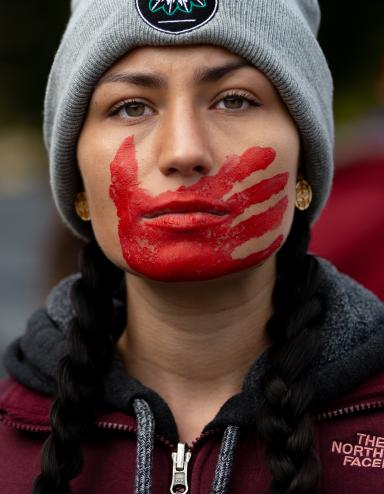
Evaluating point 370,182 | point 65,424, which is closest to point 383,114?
point 370,182

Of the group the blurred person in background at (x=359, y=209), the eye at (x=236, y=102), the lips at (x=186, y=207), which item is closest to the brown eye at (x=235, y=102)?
the eye at (x=236, y=102)

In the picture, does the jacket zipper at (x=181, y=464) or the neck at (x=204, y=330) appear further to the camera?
the neck at (x=204, y=330)

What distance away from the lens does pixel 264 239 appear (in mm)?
3047

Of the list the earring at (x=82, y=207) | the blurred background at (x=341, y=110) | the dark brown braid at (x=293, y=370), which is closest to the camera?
the dark brown braid at (x=293, y=370)

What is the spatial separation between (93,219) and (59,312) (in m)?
0.39

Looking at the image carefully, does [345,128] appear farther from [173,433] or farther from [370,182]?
[173,433]

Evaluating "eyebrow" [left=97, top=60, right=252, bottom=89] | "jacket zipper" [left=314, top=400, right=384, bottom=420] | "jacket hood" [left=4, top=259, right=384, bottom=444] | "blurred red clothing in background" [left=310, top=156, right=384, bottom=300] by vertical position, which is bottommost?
"jacket zipper" [left=314, top=400, right=384, bottom=420]

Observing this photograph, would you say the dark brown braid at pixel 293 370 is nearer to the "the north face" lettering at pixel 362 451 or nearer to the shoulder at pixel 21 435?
the "the north face" lettering at pixel 362 451

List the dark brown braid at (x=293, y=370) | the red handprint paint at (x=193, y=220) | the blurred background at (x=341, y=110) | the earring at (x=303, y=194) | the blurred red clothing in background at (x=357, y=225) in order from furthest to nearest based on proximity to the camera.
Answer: the blurred background at (x=341, y=110) < the blurred red clothing in background at (x=357, y=225) < the earring at (x=303, y=194) < the red handprint paint at (x=193, y=220) < the dark brown braid at (x=293, y=370)

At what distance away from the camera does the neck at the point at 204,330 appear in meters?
3.11

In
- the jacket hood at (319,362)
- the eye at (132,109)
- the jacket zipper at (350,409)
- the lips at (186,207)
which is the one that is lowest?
the jacket zipper at (350,409)

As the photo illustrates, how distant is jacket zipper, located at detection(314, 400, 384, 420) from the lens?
9.80ft

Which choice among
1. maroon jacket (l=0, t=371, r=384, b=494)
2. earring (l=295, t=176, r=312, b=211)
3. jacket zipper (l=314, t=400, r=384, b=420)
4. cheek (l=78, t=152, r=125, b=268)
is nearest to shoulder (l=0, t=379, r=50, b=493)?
maroon jacket (l=0, t=371, r=384, b=494)

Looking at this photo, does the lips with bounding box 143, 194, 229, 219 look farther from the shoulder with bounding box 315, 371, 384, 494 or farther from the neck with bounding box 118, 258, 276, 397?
the shoulder with bounding box 315, 371, 384, 494
